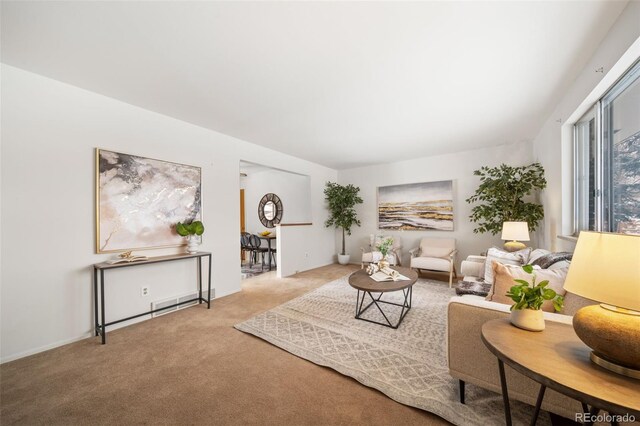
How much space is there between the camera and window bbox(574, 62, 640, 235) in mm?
1766

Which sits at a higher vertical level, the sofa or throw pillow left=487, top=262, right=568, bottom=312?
throw pillow left=487, top=262, right=568, bottom=312

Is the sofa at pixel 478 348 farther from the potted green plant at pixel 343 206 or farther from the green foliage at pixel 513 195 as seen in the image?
the potted green plant at pixel 343 206

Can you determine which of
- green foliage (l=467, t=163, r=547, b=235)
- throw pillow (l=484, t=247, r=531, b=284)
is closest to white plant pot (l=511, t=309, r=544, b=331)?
throw pillow (l=484, t=247, r=531, b=284)

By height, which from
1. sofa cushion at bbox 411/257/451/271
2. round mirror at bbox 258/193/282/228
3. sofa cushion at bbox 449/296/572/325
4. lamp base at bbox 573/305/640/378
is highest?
round mirror at bbox 258/193/282/228

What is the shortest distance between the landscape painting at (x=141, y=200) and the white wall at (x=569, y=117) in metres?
4.21

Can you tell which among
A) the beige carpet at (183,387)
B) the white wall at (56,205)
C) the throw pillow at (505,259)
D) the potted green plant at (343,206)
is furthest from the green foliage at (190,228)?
the throw pillow at (505,259)

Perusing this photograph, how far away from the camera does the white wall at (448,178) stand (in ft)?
15.0

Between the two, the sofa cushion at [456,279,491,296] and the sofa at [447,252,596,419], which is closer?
the sofa at [447,252,596,419]

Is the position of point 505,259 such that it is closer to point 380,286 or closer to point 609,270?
point 380,286

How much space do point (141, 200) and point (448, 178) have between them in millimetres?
5340

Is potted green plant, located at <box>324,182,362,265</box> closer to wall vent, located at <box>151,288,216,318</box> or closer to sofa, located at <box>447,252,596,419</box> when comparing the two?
wall vent, located at <box>151,288,216,318</box>

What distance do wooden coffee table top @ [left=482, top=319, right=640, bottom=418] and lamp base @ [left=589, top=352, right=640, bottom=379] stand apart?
2 centimetres

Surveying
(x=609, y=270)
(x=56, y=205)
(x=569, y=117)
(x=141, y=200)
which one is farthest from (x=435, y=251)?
(x=56, y=205)

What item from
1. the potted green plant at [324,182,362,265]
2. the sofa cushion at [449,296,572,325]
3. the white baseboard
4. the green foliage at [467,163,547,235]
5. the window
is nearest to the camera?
the sofa cushion at [449,296,572,325]
